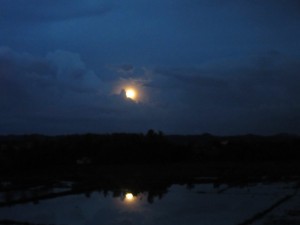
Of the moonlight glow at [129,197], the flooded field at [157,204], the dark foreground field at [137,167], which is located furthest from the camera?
→ the dark foreground field at [137,167]

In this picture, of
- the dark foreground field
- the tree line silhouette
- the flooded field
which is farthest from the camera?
the tree line silhouette

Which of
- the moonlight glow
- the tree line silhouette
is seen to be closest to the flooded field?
the moonlight glow

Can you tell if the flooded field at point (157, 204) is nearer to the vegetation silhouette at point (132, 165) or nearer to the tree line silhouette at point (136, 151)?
the vegetation silhouette at point (132, 165)

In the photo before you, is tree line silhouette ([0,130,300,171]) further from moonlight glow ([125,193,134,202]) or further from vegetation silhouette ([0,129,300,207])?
moonlight glow ([125,193,134,202])

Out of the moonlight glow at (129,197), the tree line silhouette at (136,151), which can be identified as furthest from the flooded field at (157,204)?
the tree line silhouette at (136,151)

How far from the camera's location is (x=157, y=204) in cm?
1416

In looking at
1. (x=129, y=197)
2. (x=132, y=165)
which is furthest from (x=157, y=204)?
(x=132, y=165)

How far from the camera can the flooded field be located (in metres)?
11.8

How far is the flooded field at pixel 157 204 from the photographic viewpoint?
38.6ft

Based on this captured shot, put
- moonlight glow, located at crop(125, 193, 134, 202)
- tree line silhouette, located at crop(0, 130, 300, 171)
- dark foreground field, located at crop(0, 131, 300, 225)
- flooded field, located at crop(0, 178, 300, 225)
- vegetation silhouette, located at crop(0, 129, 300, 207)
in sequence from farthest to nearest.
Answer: tree line silhouette, located at crop(0, 130, 300, 171) → vegetation silhouette, located at crop(0, 129, 300, 207) → dark foreground field, located at crop(0, 131, 300, 225) → moonlight glow, located at crop(125, 193, 134, 202) → flooded field, located at crop(0, 178, 300, 225)

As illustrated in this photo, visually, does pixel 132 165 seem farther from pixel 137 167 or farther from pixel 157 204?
pixel 157 204

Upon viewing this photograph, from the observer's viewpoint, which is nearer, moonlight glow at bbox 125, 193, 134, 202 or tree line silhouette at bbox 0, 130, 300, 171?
moonlight glow at bbox 125, 193, 134, 202

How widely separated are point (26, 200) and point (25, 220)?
121 inches

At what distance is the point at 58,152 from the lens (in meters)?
25.0
